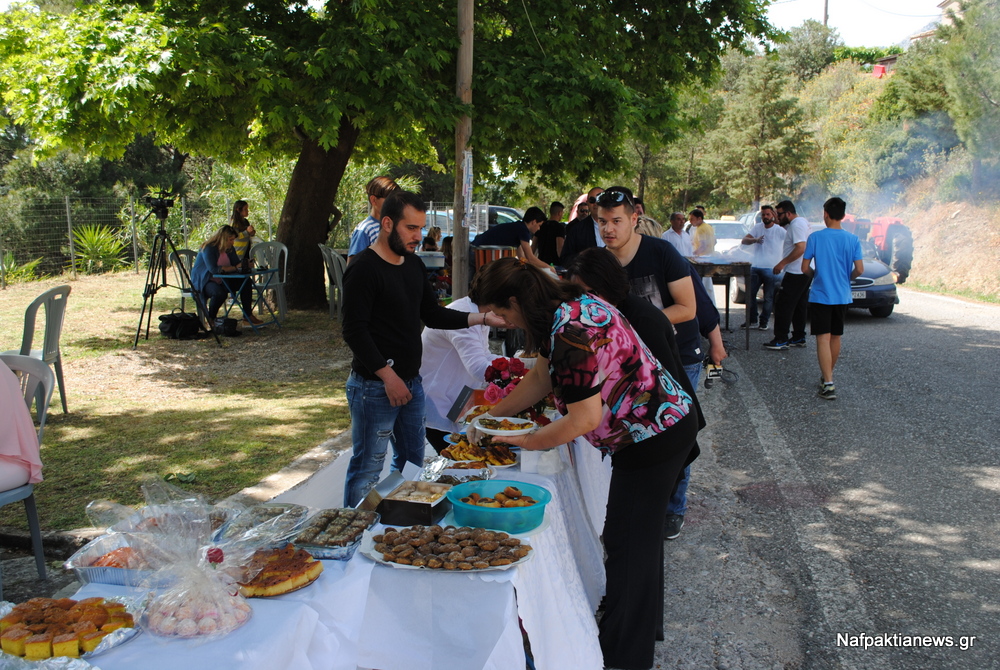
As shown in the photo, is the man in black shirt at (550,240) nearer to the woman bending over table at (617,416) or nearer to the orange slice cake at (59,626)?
the woman bending over table at (617,416)

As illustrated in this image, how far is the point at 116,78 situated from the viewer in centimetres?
787

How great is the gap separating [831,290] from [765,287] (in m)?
4.41

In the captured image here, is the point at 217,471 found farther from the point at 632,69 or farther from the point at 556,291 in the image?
the point at 632,69

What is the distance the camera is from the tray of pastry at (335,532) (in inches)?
94.0

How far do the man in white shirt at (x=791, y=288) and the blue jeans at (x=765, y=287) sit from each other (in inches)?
19.0

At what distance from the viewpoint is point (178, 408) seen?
24.3 ft

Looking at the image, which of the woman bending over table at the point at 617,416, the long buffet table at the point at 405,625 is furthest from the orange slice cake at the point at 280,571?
the woman bending over table at the point at 617,416

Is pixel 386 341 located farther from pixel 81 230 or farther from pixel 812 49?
pixel 812 49

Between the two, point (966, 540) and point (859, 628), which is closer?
point (859, 628)

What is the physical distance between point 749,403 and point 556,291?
5.86m

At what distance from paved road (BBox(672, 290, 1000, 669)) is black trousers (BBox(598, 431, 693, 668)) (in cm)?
45

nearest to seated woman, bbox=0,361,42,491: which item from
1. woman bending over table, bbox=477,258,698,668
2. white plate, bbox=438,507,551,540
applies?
white plate, bbox=438,507,551,540

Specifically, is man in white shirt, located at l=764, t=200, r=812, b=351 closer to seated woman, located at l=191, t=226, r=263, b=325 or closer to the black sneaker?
the black sneaker

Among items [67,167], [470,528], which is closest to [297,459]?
[470,528]
